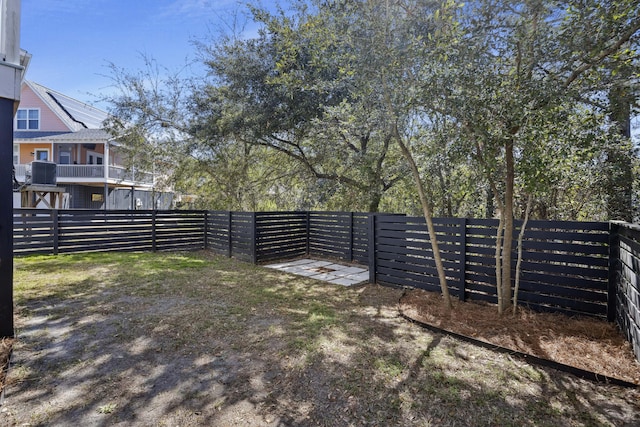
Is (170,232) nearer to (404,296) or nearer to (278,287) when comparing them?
(278,287)

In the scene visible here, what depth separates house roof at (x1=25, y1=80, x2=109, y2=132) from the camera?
1568cm

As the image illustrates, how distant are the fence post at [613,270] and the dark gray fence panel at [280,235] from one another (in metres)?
5.34

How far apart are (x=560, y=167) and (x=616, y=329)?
1.77 meters

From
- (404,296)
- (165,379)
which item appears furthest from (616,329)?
(165,379)

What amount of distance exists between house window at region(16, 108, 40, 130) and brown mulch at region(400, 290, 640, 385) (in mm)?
19272

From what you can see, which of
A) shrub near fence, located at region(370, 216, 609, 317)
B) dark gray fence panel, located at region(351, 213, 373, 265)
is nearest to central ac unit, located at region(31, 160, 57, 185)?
dark gray fence panel, located at region(351, 213, 373, 265)

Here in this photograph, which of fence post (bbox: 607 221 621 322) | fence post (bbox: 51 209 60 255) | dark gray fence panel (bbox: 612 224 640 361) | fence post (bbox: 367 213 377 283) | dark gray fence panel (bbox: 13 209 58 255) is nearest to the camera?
dark gray fence panel (bbox: 612 224 640 361)

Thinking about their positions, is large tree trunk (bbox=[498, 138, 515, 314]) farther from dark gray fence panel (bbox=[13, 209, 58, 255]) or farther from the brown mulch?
dark gray fence panel (bbox=[13, 209, 58, 255])

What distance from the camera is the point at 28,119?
51.0ft

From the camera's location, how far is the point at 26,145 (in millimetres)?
15422

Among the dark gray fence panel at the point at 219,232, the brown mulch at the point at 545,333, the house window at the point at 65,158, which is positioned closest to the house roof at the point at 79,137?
the house window at the point at 65,158

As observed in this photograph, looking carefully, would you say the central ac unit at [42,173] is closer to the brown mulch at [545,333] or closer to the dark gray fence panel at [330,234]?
the dark gray fence panel at [330,234]

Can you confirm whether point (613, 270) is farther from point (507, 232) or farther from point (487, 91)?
point (487, 91)

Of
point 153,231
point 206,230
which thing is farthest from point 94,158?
point 206,230
